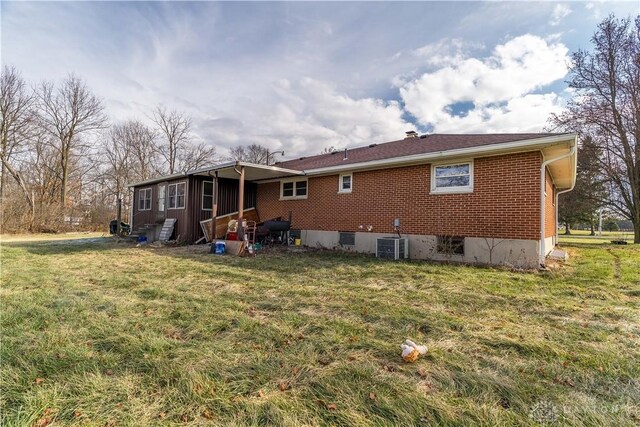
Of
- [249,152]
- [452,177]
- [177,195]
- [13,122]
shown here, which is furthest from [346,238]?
[249,152]

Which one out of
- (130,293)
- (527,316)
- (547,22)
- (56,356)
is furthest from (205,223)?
(547,22)

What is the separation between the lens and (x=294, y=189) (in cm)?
1216

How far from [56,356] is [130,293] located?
2.26 m

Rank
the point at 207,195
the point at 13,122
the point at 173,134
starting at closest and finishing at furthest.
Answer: the point at 207,195 < the point at 13,122 < the point at 173,134

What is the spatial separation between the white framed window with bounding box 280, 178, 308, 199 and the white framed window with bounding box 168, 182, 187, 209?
4.36 meters

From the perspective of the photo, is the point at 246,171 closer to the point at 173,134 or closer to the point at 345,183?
the point at 345,183

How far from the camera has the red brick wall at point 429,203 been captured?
7.05 meters

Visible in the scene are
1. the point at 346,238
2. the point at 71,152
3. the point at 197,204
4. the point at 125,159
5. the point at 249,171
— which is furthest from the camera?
the point at 125,159

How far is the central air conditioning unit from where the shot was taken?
8508 millimetres

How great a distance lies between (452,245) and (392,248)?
154cm

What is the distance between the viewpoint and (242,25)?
28.9ft

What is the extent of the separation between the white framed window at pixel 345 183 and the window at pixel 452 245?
11.4 feet

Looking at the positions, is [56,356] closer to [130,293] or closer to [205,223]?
[130,293]

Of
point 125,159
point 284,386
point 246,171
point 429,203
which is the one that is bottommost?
point 284,386
